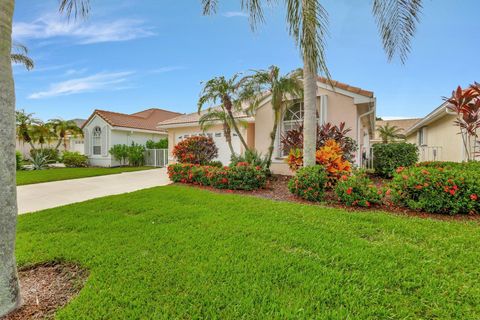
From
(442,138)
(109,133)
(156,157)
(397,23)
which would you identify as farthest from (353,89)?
(109,133)

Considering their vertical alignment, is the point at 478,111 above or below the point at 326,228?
above

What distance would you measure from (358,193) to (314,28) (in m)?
4.28

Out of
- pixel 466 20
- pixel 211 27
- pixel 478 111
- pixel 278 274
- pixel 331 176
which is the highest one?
pixel 211 27

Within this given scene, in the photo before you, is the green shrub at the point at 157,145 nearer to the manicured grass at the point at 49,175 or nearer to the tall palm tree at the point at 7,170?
the manicured grass at the point at 49,175

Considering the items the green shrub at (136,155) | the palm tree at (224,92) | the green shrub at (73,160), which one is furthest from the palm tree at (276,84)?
the green shrub at (73,160)

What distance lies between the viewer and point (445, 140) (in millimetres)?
13406

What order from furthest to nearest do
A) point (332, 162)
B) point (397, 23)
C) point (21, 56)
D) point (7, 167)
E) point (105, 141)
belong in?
1. point (105, 141)
2. point (21, 56)
3. point (332, 162)
4. point (397, 23)
5. point (7, 167)

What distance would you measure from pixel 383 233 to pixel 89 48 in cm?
1445

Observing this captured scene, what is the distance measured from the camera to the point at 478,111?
8.77 metres

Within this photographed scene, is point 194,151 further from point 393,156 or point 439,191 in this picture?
point 439,191

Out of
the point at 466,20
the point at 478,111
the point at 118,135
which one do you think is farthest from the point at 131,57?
the point at 478,111

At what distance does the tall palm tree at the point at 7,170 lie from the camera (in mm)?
2275

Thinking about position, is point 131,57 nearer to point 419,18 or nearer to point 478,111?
point 419,18

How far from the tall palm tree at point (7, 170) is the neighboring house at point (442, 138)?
14.6m
